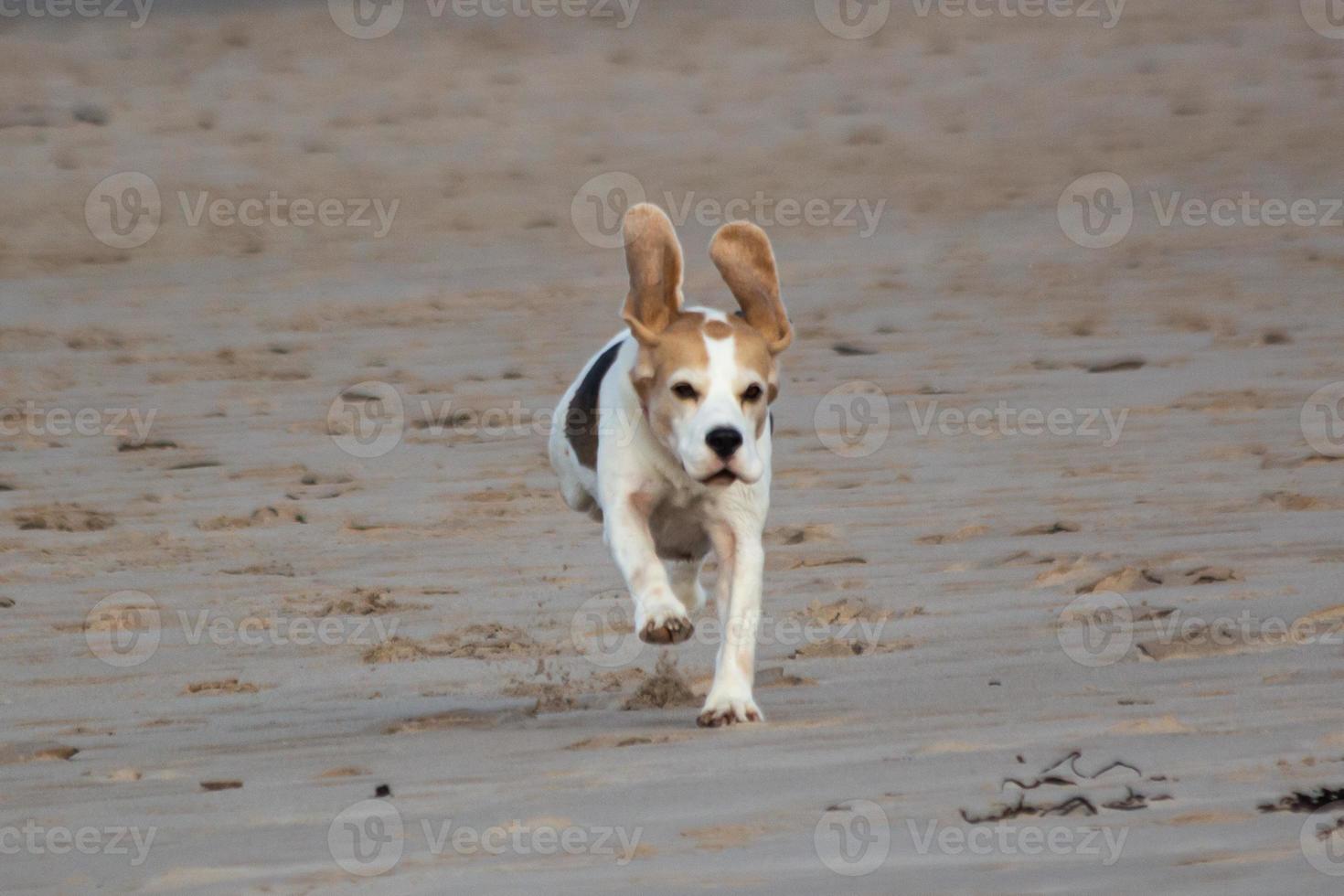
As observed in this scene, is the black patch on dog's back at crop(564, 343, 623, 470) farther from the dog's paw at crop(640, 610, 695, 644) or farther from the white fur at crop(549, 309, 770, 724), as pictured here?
the dog's paw at crop(640, 610, 695, 644)

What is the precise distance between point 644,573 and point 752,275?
937mm

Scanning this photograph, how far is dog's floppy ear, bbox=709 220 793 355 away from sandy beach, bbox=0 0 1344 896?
1045 millimetres

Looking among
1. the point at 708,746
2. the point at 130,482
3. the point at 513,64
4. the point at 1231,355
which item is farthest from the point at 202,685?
the point at 513,64

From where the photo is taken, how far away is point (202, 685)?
6973mm

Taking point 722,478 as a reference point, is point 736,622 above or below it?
below

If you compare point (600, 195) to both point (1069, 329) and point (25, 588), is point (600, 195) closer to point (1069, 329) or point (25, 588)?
point (1069, 329)

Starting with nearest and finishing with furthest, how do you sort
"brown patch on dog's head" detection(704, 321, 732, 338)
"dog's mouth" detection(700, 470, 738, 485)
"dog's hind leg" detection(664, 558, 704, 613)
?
"dog's mouth" detection(700, 470, 738, 485) < "brown patch on dog's head" detection(704, 321, 732, 338) < "dog's hind leg" detection(664, 558, 704, 613)

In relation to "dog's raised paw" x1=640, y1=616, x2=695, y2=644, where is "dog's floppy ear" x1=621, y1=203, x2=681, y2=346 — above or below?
above

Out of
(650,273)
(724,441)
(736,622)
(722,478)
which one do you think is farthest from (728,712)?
(650,273)

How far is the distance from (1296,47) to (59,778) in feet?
45.5

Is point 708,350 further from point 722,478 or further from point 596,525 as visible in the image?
point 596,525

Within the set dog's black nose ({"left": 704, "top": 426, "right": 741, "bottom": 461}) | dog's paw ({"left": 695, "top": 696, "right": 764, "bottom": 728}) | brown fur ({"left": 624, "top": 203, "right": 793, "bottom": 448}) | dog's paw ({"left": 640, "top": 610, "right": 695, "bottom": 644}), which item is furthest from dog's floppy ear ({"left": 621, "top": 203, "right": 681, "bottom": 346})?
dog's paw ({"left": 695, "top": 696, "right": 764, "bottom": 728})

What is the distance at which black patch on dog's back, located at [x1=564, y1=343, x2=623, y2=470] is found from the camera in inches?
267

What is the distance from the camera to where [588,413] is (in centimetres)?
686
